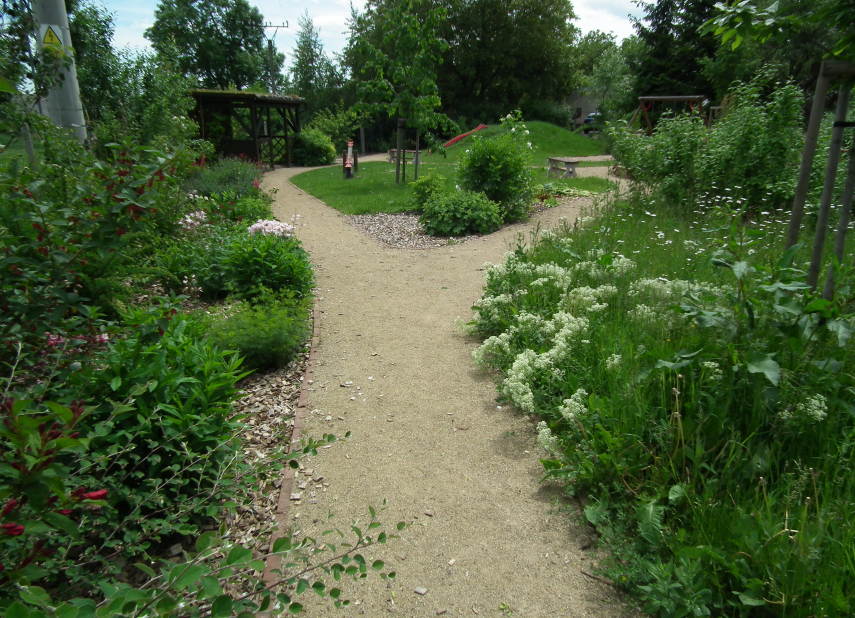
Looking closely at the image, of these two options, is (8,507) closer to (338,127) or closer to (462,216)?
(462,216)

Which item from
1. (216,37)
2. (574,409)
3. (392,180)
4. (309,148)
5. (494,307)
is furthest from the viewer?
(216,37)

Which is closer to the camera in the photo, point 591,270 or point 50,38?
point 50,38

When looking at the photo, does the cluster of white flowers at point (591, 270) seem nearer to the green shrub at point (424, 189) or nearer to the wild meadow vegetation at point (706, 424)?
the wild meadow vegetation at point (706, 424)

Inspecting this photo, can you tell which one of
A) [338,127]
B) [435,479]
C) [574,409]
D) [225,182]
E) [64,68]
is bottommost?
[435,479]

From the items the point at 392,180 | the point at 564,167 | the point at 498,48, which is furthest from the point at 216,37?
the point at 564,167

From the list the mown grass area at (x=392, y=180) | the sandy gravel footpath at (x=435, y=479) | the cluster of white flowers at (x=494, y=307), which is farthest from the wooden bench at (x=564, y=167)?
the cluster of white flowers at (x=494, y=307)

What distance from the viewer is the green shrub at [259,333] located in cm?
446

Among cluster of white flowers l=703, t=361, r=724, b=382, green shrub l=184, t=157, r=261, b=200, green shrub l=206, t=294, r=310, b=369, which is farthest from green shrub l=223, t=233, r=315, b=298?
cluster of white flowers l=703, t=361, r=724, b=382

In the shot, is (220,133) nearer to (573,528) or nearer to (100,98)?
(100,98)

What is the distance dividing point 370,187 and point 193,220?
8.67 metres

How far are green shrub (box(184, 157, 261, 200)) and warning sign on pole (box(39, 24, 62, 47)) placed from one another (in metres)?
4.30

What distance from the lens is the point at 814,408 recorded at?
2584 mm

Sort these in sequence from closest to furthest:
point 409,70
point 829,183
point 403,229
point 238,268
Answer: point 829,183 < point 238,268 < point 403,229 < point 409,70

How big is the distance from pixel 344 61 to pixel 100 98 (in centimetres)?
3143
